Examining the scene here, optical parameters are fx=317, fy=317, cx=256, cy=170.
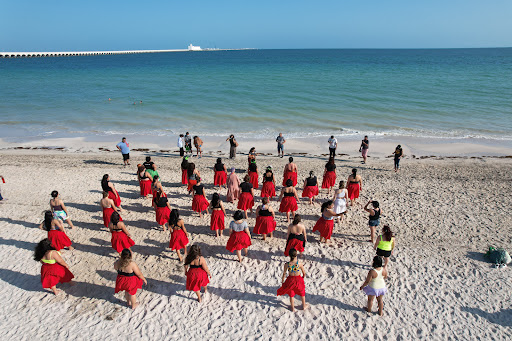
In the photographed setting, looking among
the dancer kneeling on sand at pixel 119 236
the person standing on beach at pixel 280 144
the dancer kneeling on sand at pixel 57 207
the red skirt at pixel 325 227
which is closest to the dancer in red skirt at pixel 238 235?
the red skirt at pixel 325 227

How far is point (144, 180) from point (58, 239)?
11.8 feet

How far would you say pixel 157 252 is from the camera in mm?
8211

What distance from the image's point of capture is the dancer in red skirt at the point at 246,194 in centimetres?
929

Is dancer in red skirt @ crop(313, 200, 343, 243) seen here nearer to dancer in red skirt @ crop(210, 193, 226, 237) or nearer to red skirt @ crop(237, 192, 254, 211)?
red skirt @ crop(237, 192, 254, 211)

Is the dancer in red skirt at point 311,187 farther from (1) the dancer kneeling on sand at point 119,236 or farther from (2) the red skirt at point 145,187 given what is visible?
(1) the dancer kneeling on sand at point 119,236

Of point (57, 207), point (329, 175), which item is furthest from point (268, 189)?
point (57, 207)

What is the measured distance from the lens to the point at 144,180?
35.9ft

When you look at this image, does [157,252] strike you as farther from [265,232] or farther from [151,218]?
[265,232]

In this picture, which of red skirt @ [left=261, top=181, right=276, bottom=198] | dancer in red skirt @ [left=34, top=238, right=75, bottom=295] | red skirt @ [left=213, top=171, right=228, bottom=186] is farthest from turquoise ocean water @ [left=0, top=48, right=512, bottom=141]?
dancer in red skirt @ [left=34, top=238, right=75, bottom=295]

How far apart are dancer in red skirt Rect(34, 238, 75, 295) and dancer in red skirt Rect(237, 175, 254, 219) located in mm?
4767

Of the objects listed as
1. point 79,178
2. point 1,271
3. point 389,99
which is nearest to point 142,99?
point 79,178

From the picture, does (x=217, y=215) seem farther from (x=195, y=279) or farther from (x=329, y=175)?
(x=329, y=175)

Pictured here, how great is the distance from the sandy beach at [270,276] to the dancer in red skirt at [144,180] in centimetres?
33

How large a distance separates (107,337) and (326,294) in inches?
173
